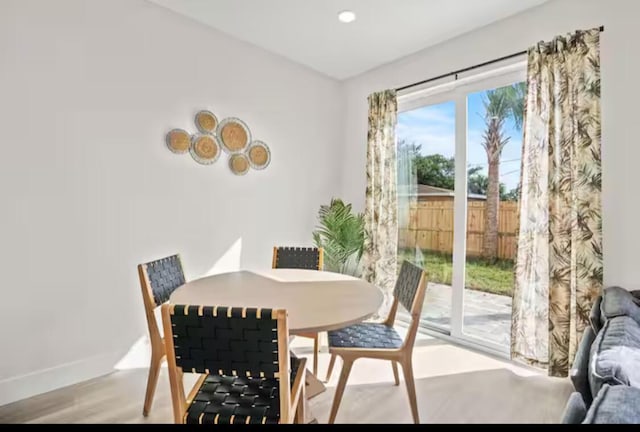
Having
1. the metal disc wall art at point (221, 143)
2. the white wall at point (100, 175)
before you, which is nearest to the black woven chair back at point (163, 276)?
the white wall at point (100, 175)

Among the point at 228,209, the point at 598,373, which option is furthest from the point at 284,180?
the point at 598,373

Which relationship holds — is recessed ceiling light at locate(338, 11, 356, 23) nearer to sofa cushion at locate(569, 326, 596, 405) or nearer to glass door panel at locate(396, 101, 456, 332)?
glass door panel at locate(396, 101, 456, 332)

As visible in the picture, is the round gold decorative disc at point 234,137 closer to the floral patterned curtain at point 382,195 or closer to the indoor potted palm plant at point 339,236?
the indoor potted palm plant at point 339,236

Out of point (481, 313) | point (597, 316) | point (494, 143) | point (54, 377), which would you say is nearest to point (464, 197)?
point (494, 143)

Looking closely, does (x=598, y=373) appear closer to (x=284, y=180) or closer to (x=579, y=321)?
(x=579, y=321)

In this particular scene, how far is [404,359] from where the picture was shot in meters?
1.92

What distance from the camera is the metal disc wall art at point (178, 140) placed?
9.23ft

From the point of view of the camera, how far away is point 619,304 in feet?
6.35

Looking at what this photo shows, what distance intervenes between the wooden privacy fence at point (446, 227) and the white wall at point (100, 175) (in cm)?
153

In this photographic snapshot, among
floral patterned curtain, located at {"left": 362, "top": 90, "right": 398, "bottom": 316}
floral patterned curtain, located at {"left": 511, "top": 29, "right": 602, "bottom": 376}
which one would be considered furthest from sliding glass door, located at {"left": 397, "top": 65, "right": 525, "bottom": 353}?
floral patterned curtain, located at {"left": 511, "top": 29, "right": 602, "bottom": 376}

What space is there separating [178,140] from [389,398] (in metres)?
2.39

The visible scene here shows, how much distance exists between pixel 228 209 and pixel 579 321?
2.72m

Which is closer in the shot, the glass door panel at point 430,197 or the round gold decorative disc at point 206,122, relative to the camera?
the round gold decorative disc at point 206,122

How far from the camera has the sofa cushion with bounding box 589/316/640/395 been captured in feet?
4.25
